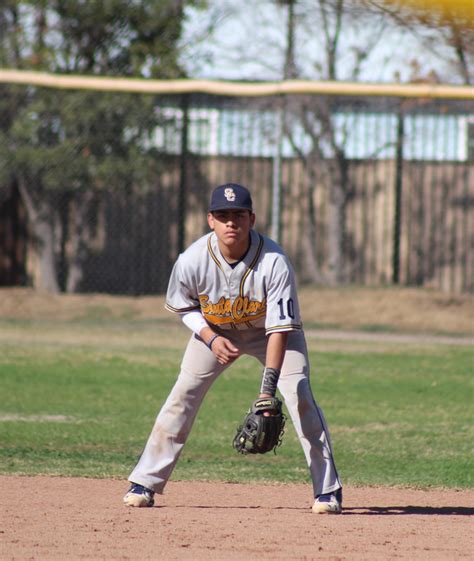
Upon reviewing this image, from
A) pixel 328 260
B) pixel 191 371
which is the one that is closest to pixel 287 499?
pixel 191 371

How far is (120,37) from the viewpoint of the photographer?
1706cm

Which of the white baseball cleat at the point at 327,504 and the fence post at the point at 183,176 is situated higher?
the fence post at the point at 183,176

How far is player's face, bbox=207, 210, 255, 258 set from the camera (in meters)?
5.33

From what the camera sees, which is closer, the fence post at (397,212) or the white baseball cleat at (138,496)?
the white baseball cleat at (138,496)

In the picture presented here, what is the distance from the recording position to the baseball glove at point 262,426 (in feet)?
17.7

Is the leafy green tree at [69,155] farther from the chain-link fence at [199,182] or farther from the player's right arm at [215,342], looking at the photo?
the player's right arm at [215,342]

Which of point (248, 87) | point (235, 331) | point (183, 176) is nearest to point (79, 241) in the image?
point (183, 176)

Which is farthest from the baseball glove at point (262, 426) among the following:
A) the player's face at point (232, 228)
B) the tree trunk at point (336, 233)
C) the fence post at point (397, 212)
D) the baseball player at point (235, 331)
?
the fence post at point (397, 212)

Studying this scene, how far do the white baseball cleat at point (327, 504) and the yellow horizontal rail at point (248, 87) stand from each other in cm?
780

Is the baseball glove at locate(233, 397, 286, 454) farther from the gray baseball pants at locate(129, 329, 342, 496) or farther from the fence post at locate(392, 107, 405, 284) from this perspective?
the fence post at locate(392, 107, 405, 284)

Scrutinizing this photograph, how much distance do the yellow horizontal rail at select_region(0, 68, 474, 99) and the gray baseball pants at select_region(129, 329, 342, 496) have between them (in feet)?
24.7

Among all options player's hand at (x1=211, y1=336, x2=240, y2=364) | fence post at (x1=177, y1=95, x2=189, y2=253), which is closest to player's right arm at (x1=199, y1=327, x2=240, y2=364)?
player's hand at (x1=211, y1=336, x2=240, y2=364)

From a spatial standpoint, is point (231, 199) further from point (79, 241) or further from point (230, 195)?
point (79, 241)

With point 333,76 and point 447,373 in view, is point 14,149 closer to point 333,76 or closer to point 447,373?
point 333,76
